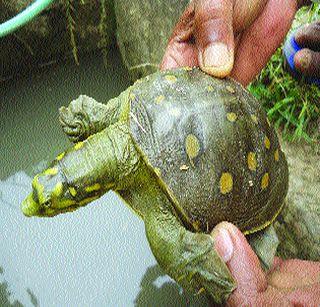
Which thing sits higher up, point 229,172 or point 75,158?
point 75,158

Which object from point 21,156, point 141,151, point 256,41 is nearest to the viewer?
point 141,151

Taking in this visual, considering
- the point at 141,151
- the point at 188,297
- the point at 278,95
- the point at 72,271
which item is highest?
the point at 141,151

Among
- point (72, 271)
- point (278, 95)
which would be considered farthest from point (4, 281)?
point (278, 95)

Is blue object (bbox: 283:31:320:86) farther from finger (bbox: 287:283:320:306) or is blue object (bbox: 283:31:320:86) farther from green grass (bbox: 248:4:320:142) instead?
finger (bbox: 287:283:320:306)

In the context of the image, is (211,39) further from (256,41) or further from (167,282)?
(167,282)

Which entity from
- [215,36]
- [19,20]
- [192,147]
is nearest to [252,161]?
[192,147]

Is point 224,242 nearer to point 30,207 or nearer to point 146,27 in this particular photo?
point 30,207

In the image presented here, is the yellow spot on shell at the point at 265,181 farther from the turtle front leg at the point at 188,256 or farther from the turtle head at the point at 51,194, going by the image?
the turtle head at the point at 51,194
